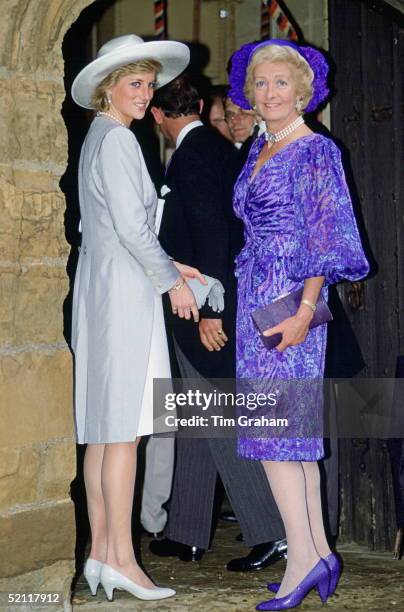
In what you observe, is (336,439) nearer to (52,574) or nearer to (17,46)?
(52,574)

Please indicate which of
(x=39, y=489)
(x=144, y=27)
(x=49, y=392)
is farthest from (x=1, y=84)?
(x=144, y=27)

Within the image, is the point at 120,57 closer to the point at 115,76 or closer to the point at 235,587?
the point at 115,76

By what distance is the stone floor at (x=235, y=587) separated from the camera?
348 centimetres

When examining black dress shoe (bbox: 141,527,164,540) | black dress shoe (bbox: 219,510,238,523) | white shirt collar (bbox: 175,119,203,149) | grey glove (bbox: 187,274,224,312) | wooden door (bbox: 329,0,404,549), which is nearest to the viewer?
grey glove (bbox: 187,274,224,312)

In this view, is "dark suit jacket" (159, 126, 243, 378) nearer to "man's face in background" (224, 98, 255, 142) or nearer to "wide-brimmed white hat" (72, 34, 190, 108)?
"wide-brimmed white hat" (72, 34, 190, 108)

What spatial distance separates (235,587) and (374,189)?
5.73 ft

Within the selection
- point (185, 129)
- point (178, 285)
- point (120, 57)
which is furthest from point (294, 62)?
point (178, 285)

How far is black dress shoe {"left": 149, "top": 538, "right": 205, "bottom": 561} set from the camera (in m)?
4.17

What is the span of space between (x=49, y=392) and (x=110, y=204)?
66cm

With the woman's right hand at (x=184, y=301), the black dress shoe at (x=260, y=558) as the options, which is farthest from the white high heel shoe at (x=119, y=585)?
the woman's right hand at (x=184, y=301)

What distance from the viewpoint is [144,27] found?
838cm

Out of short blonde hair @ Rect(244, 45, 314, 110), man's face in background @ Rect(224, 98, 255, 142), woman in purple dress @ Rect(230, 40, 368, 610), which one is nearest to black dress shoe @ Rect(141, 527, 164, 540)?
woman in purple dress @ Rect(230, 40, 368, 610)

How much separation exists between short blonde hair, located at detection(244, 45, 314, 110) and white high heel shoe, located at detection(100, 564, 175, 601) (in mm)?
1737

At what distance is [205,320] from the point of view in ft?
12.9
